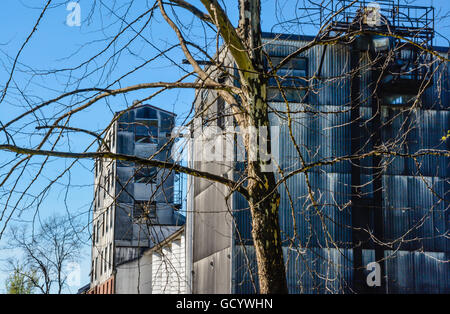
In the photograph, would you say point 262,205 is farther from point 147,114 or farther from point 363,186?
point 147,114

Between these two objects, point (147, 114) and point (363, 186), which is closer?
point (363, 186)

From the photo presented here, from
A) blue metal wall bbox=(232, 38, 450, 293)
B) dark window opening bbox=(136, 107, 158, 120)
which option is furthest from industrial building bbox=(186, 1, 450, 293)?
dark window opening bbox=(136, 107, 158, 120)

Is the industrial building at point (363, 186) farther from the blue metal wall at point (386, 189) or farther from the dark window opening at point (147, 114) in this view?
the dark window opening at point (147, 114)

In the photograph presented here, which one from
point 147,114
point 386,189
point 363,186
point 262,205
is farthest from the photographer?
point 147,114

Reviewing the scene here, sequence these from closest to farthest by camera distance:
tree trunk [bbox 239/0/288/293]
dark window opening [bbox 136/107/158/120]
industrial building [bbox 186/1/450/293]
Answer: tree trunk [bbox 239/0/288/293]
industrial building [bbox 186/1/450/293]
dark window opening [bbox 136/107/158/120]

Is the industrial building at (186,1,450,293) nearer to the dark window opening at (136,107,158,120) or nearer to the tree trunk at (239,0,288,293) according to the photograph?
the tree trunk at (239,0,288,293)

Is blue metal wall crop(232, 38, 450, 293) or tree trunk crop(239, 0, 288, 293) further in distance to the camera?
blue metal wall crop(232, 38, 450, 293)

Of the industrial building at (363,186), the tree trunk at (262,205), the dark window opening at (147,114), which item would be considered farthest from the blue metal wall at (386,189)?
the dark window opening at (147,114)

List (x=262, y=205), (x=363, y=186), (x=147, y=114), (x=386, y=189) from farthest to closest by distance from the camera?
1. (x=147, y=114)
2. (x=386, y=189)
3. (x=363, y=186)
4. (x=262, y=205)

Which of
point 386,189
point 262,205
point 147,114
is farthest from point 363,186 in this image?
point 147,114

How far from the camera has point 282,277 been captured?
6.74 m
